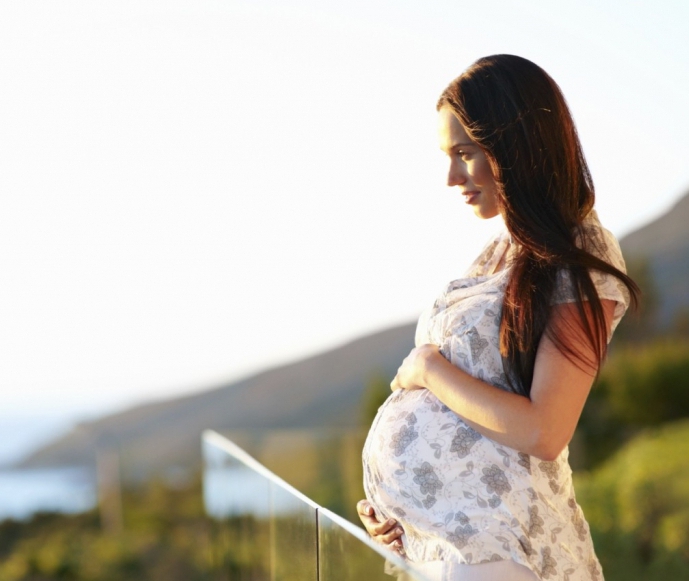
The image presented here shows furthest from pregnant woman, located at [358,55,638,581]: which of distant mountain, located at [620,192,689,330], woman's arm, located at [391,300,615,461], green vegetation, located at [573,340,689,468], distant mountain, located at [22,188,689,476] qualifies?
distant mountain, located at [22,188,689,476]

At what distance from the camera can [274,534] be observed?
280 cm

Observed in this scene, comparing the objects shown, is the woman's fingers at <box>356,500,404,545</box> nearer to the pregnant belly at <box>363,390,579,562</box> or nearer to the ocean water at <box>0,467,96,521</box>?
the pregnant belly at <box>363,390,579,562</box>

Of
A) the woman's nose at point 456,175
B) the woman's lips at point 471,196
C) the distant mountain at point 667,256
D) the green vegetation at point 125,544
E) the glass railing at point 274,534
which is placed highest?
the woman's nose at point 456,175

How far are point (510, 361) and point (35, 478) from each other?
1321cm

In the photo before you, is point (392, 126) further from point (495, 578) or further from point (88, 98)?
point (495, 578)

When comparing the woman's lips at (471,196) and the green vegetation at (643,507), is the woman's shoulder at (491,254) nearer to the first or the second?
the woman's lips at (471,196)

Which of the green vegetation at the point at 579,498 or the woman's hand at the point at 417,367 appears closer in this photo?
the woman's hand at the point at 417,367

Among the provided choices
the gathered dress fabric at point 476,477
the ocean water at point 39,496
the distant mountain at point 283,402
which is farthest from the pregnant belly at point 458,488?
the distant mountain at point 283,402

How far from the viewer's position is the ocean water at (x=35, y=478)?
37.9 feet

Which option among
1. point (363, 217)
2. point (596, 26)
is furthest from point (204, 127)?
point (596, 26)

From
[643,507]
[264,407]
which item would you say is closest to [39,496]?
[264,407]

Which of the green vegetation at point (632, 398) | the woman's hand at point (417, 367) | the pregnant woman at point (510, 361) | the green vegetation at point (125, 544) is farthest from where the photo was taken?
the green vegetation at point (632, 398)

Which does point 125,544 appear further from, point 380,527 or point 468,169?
point 468,169

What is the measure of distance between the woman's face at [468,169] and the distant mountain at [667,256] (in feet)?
33.2
